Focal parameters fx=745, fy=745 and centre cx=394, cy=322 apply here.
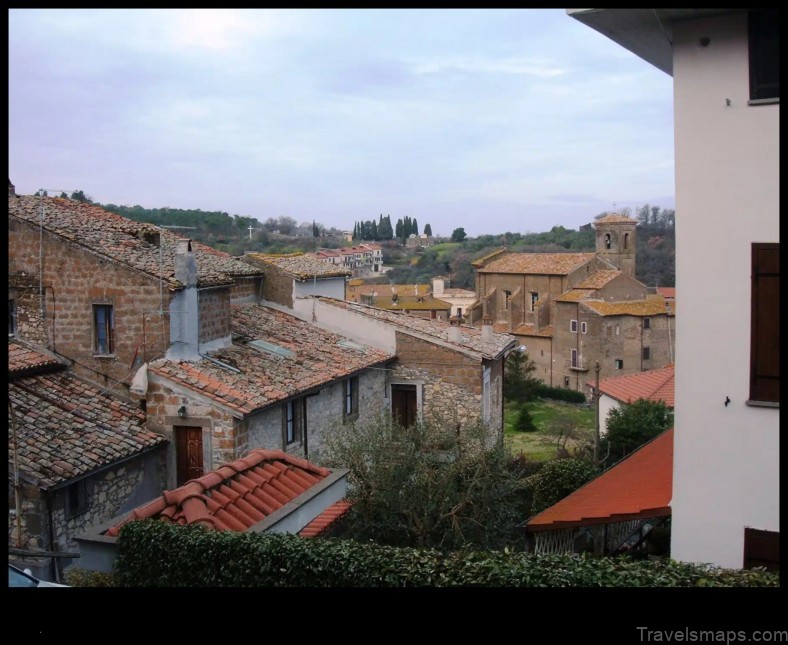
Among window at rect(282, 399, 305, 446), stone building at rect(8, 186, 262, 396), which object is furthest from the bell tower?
stone building at rect(8, 186, 262, 396)

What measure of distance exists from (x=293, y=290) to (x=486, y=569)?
1212 cm

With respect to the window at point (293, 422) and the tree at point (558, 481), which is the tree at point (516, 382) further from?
the window at point (293, 422)

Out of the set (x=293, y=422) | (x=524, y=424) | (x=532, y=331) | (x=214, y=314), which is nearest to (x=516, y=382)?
(x=524, y=424)

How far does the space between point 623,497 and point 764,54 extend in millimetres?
4365

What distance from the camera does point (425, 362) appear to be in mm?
15641

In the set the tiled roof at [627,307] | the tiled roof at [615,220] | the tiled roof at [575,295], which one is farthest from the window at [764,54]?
the tiled roof at [615,220]

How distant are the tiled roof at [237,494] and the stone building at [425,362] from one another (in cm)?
641

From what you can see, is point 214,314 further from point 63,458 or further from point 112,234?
point 63,458

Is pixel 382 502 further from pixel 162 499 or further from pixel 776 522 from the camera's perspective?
pixel 776 522

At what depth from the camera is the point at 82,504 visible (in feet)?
29.7

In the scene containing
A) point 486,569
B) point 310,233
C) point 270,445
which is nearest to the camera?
point 486,569

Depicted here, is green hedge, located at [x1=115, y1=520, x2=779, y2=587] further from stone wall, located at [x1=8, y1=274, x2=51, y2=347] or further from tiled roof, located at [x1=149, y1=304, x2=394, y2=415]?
stone wall, located at [x1=8, y1=274, x2=51, y2=347]

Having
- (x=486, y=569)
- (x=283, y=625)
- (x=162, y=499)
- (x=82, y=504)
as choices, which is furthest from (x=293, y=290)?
(x=283, y=625)

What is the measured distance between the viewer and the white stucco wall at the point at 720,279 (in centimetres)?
532
